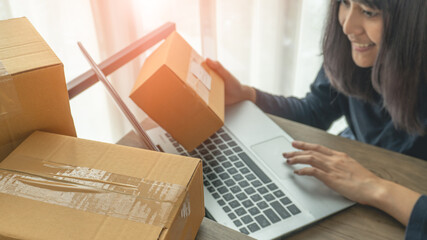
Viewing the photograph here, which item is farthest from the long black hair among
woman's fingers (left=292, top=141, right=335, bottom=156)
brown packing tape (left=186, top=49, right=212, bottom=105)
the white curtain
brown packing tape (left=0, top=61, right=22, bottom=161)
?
brown packing tape (left=0, top=61, right=22, bottom=161)

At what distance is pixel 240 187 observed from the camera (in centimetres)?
86

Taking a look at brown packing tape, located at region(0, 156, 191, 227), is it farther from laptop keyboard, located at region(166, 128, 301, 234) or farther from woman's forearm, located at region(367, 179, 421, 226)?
woman's forearm, located at region(367, 179, 421, 226)

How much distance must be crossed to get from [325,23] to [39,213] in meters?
1.02

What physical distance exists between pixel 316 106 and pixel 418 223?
63 cm

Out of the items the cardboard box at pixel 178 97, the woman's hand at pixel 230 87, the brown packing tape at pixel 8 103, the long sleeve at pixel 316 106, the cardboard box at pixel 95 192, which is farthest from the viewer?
the long sleeve at pixel 316 106

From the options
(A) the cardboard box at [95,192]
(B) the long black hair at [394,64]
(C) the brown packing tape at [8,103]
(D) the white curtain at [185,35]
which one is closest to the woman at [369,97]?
(B) the long black hair at [394,64]

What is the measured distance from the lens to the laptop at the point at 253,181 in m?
0.77

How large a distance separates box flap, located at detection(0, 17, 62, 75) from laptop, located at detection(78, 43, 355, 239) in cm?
14

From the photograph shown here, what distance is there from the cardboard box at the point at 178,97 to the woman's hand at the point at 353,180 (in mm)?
213

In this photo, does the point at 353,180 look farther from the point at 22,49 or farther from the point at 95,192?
the point at 22,49

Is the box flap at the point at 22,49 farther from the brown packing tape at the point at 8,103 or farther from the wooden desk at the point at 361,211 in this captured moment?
the wooden desk at the point at 361,211

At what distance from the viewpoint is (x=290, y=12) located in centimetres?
182

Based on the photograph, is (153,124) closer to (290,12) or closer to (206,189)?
(206,189)

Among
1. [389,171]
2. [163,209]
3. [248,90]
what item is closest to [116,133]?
[248,90]
